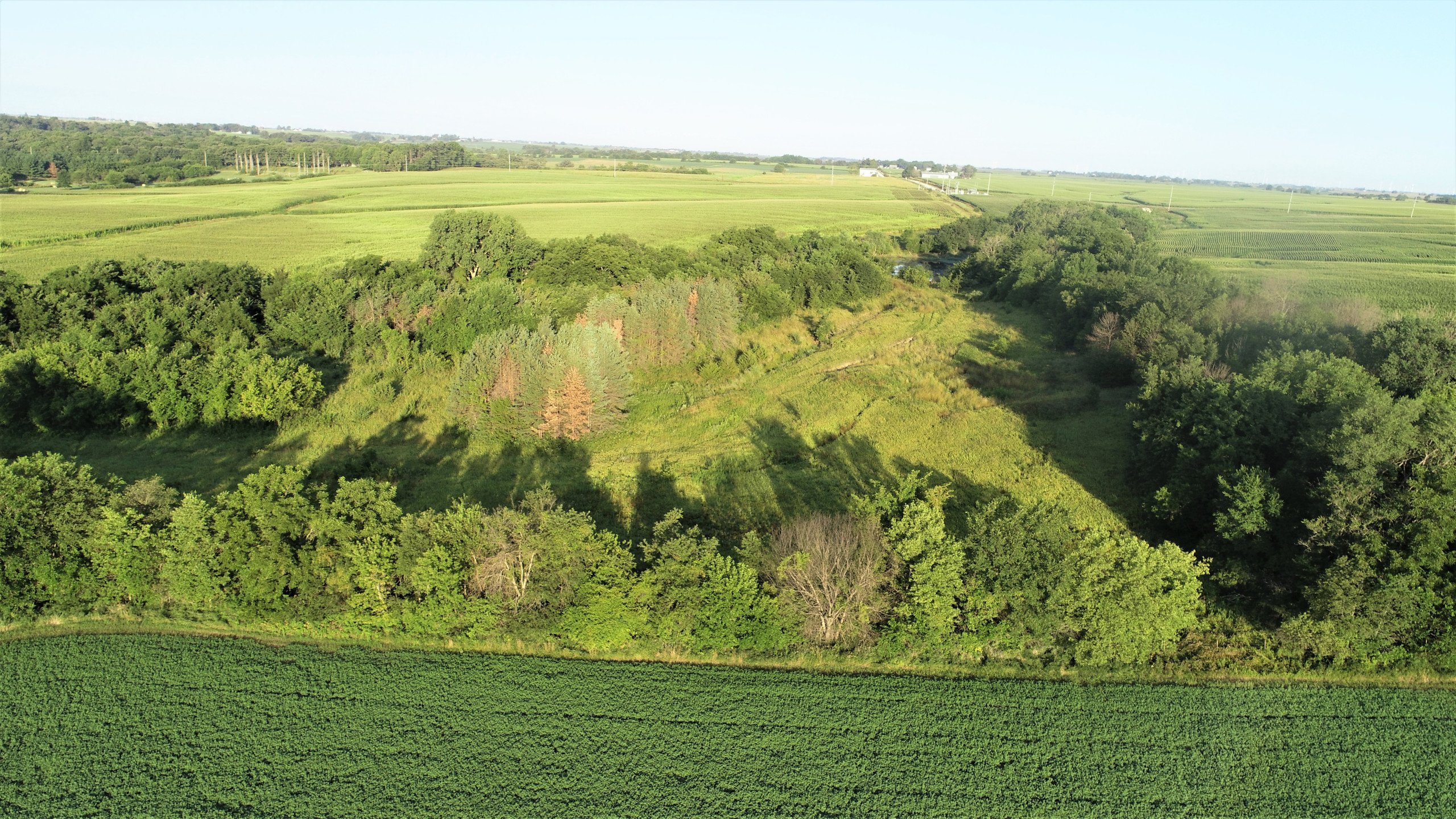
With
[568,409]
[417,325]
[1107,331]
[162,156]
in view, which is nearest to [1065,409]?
[1107,331]

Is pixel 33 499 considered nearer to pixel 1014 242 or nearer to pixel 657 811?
pixel 657 811

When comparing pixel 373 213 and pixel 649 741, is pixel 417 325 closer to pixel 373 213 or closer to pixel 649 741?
pixel 649 741

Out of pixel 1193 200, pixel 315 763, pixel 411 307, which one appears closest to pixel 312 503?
pixel 315 763

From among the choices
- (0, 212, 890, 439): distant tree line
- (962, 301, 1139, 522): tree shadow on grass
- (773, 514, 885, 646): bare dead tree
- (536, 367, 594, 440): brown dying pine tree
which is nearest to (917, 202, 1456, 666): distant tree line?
(962, 301, 1139, 522): tree shadow on grass

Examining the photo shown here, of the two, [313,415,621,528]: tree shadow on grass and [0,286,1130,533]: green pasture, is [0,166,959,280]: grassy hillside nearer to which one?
[0,286,1130,533]: green pasture

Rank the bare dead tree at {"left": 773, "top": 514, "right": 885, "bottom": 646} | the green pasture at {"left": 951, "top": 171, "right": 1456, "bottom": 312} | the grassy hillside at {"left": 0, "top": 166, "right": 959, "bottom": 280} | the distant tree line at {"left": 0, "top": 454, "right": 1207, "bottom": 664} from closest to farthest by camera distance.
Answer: the distant tree line at {"left": 0, "top": 454, "right": 1207, "bottom": 664} < the bare dead tree at {"left": 773, "top": 514, "right": 885, "bottom": 646} < the green pasture at {"left": 951, "top": 171, "right": 1456, "bottom": 312} < the grassy hillside at {"left": 0, "top": 166, "right": 959, "bottom": 280}
